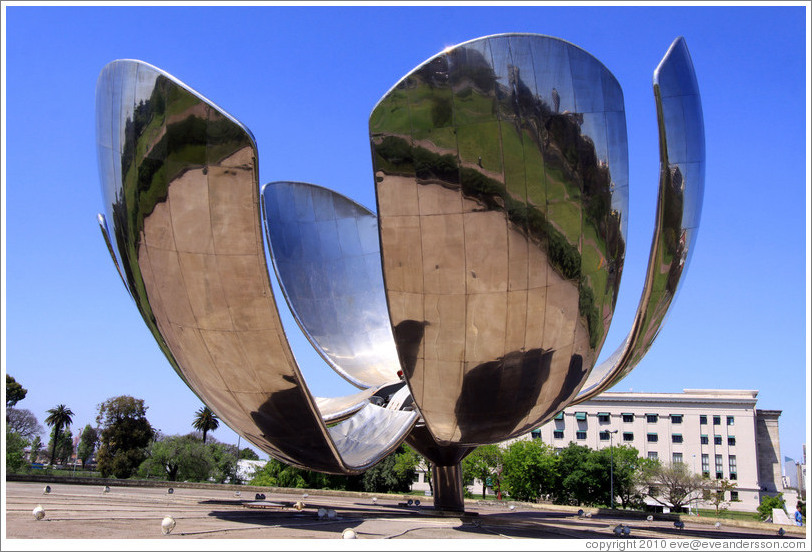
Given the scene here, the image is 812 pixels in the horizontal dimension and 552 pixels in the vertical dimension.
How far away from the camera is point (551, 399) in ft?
34.1

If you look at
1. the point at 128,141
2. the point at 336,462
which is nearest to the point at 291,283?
the point at 336,462

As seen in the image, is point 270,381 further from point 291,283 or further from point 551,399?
point 291,283

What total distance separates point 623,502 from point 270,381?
4485 cm

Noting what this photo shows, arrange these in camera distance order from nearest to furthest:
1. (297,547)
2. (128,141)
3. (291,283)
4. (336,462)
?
(297,547)
(128,141)
(336,462)
(291,283)

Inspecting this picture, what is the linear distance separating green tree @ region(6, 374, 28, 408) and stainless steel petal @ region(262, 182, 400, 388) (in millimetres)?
43013

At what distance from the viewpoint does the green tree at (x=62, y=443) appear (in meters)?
64.6

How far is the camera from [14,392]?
52.1 m

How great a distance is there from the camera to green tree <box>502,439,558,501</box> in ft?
151

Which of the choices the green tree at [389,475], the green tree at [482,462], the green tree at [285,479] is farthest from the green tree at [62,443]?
the green tree at [482,462]

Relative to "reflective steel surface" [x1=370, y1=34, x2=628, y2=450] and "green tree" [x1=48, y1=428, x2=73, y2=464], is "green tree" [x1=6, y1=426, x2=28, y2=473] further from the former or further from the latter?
"reflective steel surface" [x1=370, y1=34, x2=628, y2=450]

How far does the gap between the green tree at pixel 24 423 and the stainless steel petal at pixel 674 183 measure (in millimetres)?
67047

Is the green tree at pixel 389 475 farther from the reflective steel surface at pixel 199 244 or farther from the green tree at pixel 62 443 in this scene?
the reflective steel surface at pixel 199 244

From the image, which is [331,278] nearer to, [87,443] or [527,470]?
[527,470]

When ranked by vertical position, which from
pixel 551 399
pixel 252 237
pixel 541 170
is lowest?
pixel 551 399
